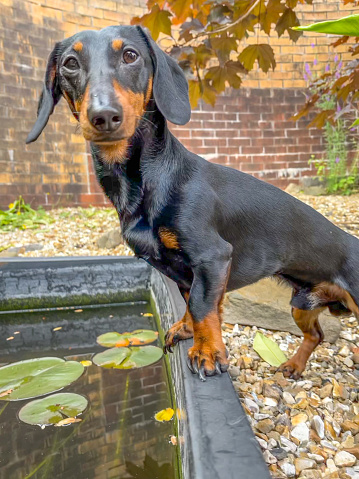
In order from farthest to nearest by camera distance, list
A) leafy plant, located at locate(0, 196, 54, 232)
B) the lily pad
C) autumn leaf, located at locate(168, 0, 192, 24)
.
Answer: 1. leafy plant, located at locate(0, 196, 54, 232)
2. the lily pad
3. autumn leaf, located at locate(168, 0, 192, 24)

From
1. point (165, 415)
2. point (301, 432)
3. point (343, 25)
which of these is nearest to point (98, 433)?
point (165, 415)

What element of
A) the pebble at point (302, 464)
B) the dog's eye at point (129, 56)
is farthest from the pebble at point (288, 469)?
the dog's eye at point (129, 56)

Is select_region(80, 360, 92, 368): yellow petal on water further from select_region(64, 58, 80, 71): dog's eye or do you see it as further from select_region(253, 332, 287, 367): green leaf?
select_region(64, 58, 80, 71): dog's eye

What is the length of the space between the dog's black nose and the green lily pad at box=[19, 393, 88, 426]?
3.20 ft

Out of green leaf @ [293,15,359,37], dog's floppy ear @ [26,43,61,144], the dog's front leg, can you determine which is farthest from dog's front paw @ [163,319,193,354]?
green leaf @ [293,15,359,37]

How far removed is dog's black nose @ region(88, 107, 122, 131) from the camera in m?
1.08

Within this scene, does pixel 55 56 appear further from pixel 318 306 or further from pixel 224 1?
pixel 318 306

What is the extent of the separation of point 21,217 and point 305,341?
362 cm

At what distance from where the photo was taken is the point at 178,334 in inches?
59.5

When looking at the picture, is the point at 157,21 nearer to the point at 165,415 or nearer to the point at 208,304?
the point at 208,304

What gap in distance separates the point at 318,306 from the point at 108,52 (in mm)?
1196

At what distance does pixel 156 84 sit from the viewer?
1324mm

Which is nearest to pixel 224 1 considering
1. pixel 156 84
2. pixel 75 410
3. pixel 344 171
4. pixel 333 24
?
pixel 156 84

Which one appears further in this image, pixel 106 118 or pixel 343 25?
pixel 106 118
